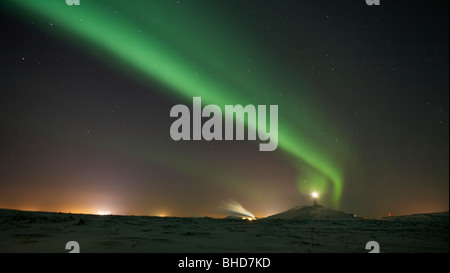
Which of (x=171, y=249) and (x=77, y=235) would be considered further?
(x=77, y=235)

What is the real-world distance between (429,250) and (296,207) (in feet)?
117

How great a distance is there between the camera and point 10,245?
25.8 feet

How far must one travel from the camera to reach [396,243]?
32.2 ft
